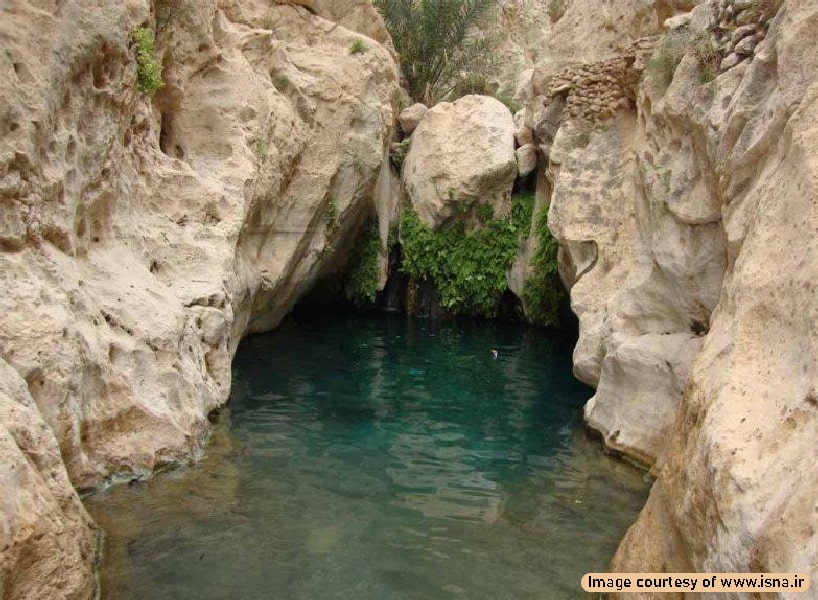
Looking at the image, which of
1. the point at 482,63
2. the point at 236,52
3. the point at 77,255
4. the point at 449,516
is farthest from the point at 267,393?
the point at 482,63

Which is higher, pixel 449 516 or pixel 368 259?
pixel 368 259

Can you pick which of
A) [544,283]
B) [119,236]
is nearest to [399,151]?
[544,283]

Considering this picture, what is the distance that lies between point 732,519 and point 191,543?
3864mm

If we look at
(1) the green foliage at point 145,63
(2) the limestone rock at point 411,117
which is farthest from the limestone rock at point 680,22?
(2) the limestone rock at point 411,117

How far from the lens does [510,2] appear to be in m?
32.4

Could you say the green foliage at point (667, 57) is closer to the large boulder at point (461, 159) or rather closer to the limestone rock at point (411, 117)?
the large boulder at point (461, 159)

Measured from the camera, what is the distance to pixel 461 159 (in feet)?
53.8

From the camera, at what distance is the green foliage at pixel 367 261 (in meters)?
17.5

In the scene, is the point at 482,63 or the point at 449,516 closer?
the point at 449,516

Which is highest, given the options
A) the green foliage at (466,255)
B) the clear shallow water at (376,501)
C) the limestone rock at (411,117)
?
the limestone rock at (411,117)

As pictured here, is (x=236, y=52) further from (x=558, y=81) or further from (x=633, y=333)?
(x=633, y=333)

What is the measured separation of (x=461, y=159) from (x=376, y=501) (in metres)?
11.4

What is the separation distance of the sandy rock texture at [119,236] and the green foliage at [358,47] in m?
1.88

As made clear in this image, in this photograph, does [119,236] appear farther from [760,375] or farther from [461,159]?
[461,159]
